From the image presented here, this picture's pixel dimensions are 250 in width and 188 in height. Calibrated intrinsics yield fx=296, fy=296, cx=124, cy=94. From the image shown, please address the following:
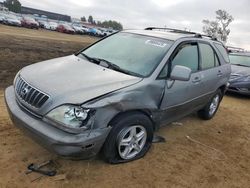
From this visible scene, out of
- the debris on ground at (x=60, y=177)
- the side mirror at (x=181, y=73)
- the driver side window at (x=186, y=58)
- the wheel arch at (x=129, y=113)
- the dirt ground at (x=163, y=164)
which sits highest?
the driver side window at (x=186, y=58)

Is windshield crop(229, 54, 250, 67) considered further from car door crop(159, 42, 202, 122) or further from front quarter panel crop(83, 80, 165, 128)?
front quarter panel crop(83, 80, 165, 128)

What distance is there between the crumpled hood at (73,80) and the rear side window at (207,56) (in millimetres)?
1932

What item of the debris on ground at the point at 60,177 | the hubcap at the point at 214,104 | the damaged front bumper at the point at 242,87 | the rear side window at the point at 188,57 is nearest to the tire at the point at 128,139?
the debris on ground at the point at 60,177

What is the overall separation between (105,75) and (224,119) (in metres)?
3.96

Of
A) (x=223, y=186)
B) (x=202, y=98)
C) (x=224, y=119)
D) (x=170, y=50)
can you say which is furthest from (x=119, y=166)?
(x=224, y=119)

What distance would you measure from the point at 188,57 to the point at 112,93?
1.95 m

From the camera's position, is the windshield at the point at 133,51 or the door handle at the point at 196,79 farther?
the door handle at the point at 196,79

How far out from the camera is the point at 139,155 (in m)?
4.18

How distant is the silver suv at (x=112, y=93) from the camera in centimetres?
326

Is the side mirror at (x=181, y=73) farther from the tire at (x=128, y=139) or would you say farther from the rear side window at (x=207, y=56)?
the rear side window at (x=207, y=56)

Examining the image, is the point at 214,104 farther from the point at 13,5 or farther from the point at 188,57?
the point at 13,5

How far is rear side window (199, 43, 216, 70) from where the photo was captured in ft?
17.6

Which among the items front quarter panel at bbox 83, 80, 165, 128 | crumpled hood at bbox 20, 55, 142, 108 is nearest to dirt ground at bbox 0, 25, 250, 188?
front quarter panel at bbox 83, 80, 165, 128

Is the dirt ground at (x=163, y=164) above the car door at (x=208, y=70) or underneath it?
underneath
